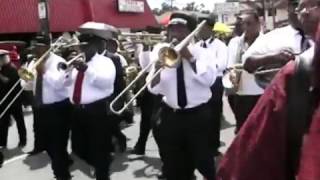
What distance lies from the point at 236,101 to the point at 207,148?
889 millimetres

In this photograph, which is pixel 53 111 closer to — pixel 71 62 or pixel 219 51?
pixel 71 62

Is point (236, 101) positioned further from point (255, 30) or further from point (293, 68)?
point (293, 68)

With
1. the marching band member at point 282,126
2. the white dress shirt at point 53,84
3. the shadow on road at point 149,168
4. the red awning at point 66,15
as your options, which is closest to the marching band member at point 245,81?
the shadow on road at point 149,168

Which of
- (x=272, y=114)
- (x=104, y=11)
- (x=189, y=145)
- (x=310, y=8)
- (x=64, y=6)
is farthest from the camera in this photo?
(x=104, y=11)

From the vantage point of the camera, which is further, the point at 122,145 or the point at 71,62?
the point at 122,145

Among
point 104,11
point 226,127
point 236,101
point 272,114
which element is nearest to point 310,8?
point 272,114

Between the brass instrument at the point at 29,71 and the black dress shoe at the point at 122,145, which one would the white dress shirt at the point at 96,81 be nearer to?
the brass instrument at the point at 29,71

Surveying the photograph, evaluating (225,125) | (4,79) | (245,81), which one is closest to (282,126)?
Answer: (245,81)

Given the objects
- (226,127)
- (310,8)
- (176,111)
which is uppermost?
(310,8)

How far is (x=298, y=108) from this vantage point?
5.77 ft

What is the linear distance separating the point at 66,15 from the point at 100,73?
21748 mm

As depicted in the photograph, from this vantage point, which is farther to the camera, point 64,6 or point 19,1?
point 64,6

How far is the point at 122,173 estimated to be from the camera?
7340 millimetres

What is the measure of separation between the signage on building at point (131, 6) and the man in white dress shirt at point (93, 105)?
26295mm
